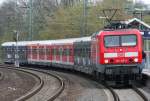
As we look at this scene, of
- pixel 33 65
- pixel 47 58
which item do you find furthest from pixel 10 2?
pixel 47 58

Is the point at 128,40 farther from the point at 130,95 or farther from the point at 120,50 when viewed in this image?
the point at 130,95

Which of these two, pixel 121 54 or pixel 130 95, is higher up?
pixel 121 54

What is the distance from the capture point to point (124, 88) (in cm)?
2403

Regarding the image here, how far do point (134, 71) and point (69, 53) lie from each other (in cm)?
1555

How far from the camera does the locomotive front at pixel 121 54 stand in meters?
23.9

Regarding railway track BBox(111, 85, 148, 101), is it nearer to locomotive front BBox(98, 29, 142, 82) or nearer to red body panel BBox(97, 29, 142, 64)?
locomotive front BBox(98, 29, 142, 82)

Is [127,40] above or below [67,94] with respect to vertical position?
above

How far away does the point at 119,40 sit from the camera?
2442 cm

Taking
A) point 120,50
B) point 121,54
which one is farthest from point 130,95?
point 120,50

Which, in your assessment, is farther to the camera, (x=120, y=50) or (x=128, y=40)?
(x=128, y=40)

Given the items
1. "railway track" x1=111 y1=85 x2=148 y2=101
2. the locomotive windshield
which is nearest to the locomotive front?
the locomotive windshield

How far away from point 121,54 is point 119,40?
29.0 inches

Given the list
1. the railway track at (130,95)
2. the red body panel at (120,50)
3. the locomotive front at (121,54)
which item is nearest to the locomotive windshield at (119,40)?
the locomotive front at (121,54)

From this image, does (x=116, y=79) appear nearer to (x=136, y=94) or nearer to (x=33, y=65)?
(x=136, y=94)
